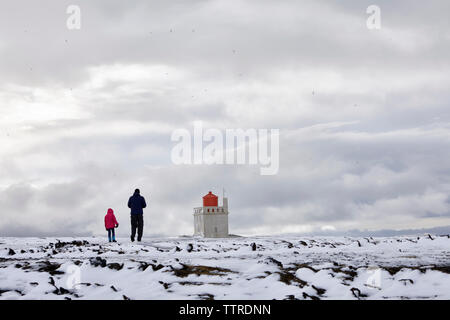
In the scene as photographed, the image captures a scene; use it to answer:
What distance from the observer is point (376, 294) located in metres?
6.64

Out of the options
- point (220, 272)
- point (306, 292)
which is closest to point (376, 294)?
point (306, 292)

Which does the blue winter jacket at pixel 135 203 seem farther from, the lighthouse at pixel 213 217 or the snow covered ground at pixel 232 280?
the lighthouse at pixel 213 217

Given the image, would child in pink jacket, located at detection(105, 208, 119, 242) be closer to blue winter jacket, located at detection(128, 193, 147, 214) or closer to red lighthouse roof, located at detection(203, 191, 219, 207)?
blue winter jacket, located at detection(128, 193, 147, 214)

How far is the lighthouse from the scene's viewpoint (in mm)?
37922

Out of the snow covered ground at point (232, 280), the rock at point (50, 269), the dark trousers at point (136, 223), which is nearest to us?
the snow covered ground at point (232, 280)

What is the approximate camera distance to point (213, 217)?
1496 inches

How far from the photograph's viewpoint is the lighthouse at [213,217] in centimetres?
3792

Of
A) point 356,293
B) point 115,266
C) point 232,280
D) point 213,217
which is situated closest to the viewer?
point 356,293

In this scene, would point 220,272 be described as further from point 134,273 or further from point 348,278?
point 348,278

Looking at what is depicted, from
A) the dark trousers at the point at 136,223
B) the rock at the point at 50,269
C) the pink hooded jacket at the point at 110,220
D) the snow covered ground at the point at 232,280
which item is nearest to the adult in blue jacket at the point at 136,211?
the dark trousers at the point at 136,223

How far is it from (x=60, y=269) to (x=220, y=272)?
3.00 meters

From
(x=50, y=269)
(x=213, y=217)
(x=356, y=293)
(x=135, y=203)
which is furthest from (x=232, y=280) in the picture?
(x=213, y=217)

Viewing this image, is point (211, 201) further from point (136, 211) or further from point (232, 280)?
point (232, 280)
